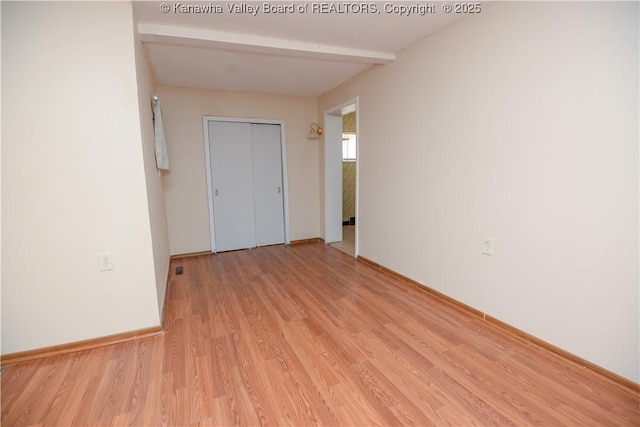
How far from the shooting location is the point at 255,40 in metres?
2.44

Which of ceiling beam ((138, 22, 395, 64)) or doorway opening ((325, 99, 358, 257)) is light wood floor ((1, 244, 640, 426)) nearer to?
doorway opening ((325, 99, 358, 257))

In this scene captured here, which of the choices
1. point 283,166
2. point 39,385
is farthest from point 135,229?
point 283,166

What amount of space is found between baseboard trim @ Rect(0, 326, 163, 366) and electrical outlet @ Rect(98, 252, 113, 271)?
0.47 metres

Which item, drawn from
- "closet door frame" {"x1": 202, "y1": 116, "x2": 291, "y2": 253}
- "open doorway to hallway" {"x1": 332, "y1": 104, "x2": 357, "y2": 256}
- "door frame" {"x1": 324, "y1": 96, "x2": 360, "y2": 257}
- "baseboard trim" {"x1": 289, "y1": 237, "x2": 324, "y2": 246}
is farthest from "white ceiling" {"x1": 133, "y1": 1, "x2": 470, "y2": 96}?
"open doorway to hallway" {"x1": 332, "y1": 104, "x2": 357, "y2": 256}

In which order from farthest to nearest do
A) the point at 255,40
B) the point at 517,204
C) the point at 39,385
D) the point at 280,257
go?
the point at 280,257
the point at 255,40
the point at 517,204
the point at 39,385

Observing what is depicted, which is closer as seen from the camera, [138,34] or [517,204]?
[517,204]

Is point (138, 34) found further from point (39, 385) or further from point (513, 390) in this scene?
point (513, 390)

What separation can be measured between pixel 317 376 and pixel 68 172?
1.91 metres

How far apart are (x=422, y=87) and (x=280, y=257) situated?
261 centimetres

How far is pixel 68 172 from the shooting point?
1.79 m

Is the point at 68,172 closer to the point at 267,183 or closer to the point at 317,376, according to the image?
the point at 317,376

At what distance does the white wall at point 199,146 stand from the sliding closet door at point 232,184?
0.15 metres

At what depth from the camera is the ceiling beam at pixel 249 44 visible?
2.23m

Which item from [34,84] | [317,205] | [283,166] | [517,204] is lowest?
[317,205]
